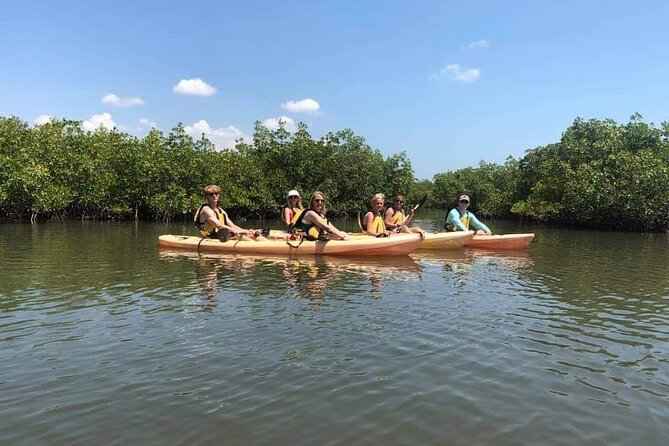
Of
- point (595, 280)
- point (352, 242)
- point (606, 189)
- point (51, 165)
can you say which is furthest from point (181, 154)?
point (595, 280)

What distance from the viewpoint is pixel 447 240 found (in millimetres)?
14086

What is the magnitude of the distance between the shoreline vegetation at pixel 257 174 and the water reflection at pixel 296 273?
55.9 feet

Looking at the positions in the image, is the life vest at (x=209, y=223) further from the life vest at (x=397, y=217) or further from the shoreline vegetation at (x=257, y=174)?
the shoreline vegetation at (x=257, y=174)

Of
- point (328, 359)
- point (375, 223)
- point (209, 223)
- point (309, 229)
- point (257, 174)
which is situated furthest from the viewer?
point (257, 174)

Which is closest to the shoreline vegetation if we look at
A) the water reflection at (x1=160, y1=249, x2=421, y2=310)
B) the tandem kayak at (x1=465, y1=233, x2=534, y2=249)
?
the tandem kayak at (x1=465, y1=233, x2=534, y2=249)

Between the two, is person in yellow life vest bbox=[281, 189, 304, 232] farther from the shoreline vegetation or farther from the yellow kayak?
the shoreline vegetation

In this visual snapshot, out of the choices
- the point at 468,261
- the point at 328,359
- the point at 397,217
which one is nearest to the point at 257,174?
the point at 397,217

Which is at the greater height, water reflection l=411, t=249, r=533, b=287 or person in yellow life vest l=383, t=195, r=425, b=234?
person in yellow life vest l=383, t=195, r=425, b=234

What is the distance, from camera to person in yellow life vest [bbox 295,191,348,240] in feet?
40.0

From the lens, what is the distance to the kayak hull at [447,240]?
45.7 feet

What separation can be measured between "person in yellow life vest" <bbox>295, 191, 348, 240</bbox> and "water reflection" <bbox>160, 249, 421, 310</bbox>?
0.62m

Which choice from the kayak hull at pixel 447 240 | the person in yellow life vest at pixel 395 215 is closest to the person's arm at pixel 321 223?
the person in yellow life vest at pixel 395 215

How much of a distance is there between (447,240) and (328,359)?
959 centimetres

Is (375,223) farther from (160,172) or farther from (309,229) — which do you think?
(160,172)
